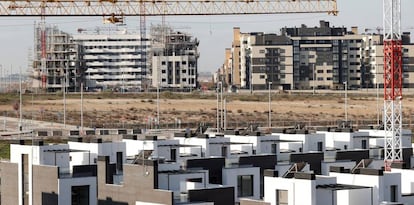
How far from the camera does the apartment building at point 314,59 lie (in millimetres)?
125938

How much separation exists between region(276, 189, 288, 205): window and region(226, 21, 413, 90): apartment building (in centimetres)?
10262

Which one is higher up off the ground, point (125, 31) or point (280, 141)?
point (125, 31)

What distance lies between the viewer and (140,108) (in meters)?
94.4

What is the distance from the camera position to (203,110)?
94438 mm

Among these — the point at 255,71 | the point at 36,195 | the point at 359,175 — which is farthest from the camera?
the point at 255,71

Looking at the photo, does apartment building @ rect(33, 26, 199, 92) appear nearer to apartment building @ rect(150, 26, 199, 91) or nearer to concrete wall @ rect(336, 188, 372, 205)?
apartment building @ rect(150, 26, 199, 91)

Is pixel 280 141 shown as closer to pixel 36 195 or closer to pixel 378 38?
pixel 36 195

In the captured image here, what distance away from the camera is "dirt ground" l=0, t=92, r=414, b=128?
3302 inches

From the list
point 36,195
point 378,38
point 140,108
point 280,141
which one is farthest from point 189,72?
point 36,195

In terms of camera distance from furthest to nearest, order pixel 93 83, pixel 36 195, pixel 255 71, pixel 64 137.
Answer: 1. pixel 93 83
2. pixel 255 71
3. pixel 64 137
4. pixel 36 195

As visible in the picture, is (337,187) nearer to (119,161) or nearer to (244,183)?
(244,183)

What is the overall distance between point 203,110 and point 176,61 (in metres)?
39.5

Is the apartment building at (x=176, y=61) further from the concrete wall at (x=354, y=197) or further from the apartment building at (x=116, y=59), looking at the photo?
the concrete wall at (x=354, y=197)

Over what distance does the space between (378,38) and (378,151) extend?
9826 cm
